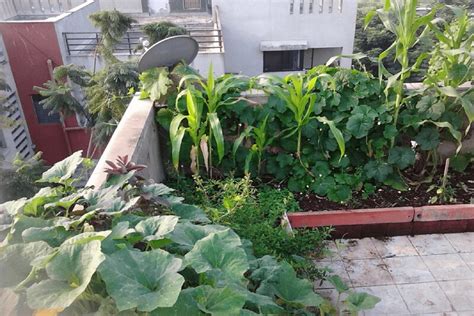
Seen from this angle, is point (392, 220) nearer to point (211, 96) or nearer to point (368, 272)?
point (368, 272)

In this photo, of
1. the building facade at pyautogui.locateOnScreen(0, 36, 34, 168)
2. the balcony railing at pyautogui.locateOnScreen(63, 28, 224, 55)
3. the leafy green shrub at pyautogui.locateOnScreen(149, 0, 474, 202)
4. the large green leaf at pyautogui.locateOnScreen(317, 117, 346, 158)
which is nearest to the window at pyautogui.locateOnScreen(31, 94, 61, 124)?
the balcony railing at pyautogui.locateOnScreen(63, 28, 224, 55)

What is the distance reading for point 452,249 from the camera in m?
2.20

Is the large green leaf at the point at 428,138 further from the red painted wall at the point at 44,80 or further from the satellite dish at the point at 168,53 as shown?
the red painted wall at the point at 44,80

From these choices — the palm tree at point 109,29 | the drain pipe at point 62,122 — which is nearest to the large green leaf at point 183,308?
the drain pipe at point 62,122

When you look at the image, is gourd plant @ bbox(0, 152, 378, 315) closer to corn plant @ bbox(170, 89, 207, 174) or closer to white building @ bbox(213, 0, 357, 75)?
corn plant @ bbox(170, 89, 207, 174)

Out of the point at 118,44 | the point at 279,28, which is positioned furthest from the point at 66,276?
the point at 279,28

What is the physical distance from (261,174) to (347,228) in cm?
62

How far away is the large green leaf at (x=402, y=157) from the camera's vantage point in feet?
7.55

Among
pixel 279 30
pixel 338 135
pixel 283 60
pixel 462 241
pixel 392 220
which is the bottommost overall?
pixel 283 60

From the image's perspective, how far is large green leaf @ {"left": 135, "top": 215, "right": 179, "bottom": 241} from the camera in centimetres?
105

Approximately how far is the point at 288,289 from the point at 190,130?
1149 millimetres

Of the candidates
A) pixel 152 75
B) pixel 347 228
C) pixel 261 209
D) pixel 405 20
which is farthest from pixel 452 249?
pixel 152 75

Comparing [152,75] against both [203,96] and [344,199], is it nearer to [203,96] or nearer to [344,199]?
[203,96]

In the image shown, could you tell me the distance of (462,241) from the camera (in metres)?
2.27
